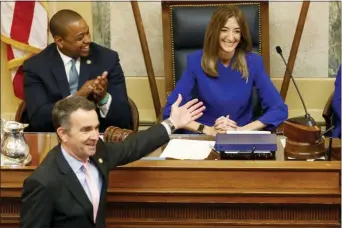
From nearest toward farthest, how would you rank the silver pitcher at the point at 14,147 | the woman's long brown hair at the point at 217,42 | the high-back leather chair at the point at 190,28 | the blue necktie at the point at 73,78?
the silver pitcher at the point at 14,147 < the woman's long brown hair at the point at 217,42 < the blue necktie at the point at 73,78 < the high-back leather chair at the point at 190,28

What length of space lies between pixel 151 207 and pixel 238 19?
1.33 meters

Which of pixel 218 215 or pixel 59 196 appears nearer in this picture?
pixel 59 196

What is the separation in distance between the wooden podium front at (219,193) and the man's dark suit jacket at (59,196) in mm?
159

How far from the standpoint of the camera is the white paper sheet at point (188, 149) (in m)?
2.74

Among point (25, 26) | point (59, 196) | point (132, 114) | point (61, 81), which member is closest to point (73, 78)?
point (61, 81)

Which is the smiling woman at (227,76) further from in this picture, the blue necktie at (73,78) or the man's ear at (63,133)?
the man's ear at (63,133)

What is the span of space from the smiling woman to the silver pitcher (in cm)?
101

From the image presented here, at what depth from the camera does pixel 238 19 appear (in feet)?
11.8

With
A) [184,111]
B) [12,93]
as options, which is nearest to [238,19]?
[184,111]

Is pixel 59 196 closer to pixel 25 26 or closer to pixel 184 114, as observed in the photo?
pixel 184 114

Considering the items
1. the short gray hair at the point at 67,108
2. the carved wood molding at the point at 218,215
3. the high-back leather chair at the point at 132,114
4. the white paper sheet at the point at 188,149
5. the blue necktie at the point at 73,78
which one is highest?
the blue necktie at the point at 73,78

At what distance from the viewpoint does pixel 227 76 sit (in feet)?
12.0

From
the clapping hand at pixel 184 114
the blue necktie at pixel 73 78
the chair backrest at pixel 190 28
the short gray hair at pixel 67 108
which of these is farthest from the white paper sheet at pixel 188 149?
the chair backrest at pixel 190 28

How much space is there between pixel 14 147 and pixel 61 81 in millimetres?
1015
